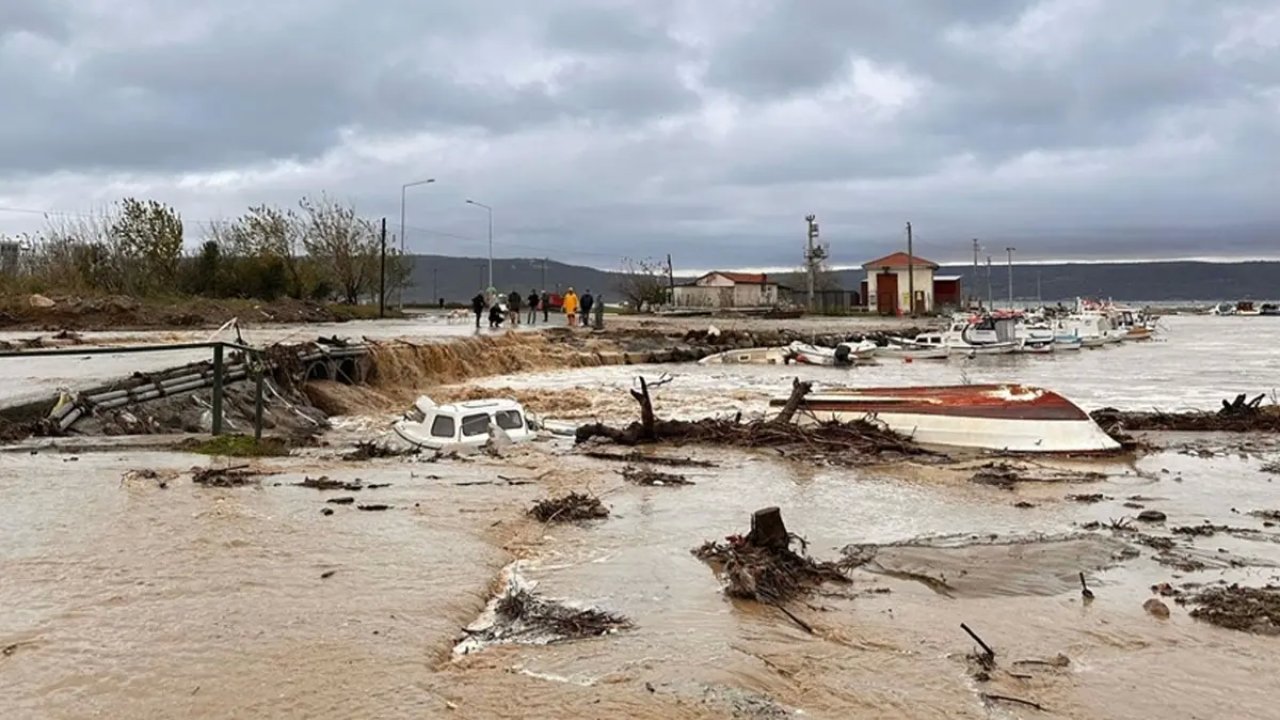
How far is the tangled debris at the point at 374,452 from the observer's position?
14.0 metres

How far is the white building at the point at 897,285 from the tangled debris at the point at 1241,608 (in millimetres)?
85781

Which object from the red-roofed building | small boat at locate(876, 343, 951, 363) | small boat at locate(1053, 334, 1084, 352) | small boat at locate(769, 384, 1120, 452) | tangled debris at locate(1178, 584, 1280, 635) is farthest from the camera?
the red-roofed building

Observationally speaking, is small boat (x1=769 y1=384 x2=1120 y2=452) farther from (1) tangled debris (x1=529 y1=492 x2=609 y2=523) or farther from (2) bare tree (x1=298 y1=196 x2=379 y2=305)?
(2) bare tree (x1=298 y1=196 x2=379 y2=305)

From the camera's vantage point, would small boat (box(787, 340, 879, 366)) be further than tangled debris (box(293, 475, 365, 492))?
Yes

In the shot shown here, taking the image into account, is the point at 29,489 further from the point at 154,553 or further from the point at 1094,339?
the point at 1094,339

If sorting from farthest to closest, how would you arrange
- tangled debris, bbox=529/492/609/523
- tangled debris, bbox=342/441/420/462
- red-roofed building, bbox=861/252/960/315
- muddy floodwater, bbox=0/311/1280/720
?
red-roofed building, bbox=861/252/960/315 < tangled debris, bbox=342/441/420/462 < tangled debris, bbox=529/492/609/523 < muddy floodwater, bbox=0/311/1280/720

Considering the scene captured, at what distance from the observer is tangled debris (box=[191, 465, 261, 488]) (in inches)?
426

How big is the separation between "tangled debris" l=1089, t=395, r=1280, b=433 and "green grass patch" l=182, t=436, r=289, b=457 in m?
14.2

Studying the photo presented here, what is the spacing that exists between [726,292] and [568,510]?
88.7m

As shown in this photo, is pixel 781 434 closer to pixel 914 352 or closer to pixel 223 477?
pixel 223 477

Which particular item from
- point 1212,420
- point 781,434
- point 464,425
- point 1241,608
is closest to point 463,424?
point 464,425

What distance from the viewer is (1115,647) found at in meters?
6.55

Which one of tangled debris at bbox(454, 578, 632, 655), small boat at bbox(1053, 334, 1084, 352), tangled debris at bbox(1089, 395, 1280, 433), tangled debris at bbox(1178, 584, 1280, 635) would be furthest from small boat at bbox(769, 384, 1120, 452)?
small boat at bbox(1053, 334, 1084, 352)

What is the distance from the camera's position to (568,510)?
33.4 ft
